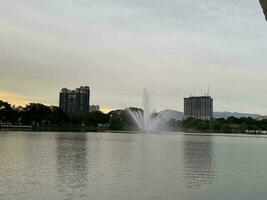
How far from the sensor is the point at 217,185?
95.0 ft

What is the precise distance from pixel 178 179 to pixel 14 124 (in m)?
167

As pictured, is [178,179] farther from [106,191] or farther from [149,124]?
[149,124]

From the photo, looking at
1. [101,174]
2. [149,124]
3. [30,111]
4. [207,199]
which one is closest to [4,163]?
[101,174]

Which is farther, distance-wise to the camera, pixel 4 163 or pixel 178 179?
pixel 4 163

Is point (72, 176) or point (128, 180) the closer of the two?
point (128, 180)

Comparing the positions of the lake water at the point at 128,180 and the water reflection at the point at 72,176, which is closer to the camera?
the lake water at the point at 128,180

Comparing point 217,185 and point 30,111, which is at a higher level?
point 30,111

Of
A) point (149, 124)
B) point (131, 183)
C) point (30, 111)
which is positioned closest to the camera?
point (131, 183)

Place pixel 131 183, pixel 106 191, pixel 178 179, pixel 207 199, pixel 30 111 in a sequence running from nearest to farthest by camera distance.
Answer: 1. pixel 207 199
2. pixel 106 191
3. pixel 131 183
4. pixel 178 179
5. pixel 30 111

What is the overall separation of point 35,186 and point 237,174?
1559 centimetres

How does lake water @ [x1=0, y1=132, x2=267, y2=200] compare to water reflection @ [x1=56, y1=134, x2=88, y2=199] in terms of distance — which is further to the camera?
water reflection @ [x1=56, y1=134, x2=88, y2=199]

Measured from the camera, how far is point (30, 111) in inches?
7480

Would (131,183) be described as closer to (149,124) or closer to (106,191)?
(106,191)

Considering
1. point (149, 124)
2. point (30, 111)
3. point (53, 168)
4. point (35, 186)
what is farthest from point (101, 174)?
point (30, 111)
